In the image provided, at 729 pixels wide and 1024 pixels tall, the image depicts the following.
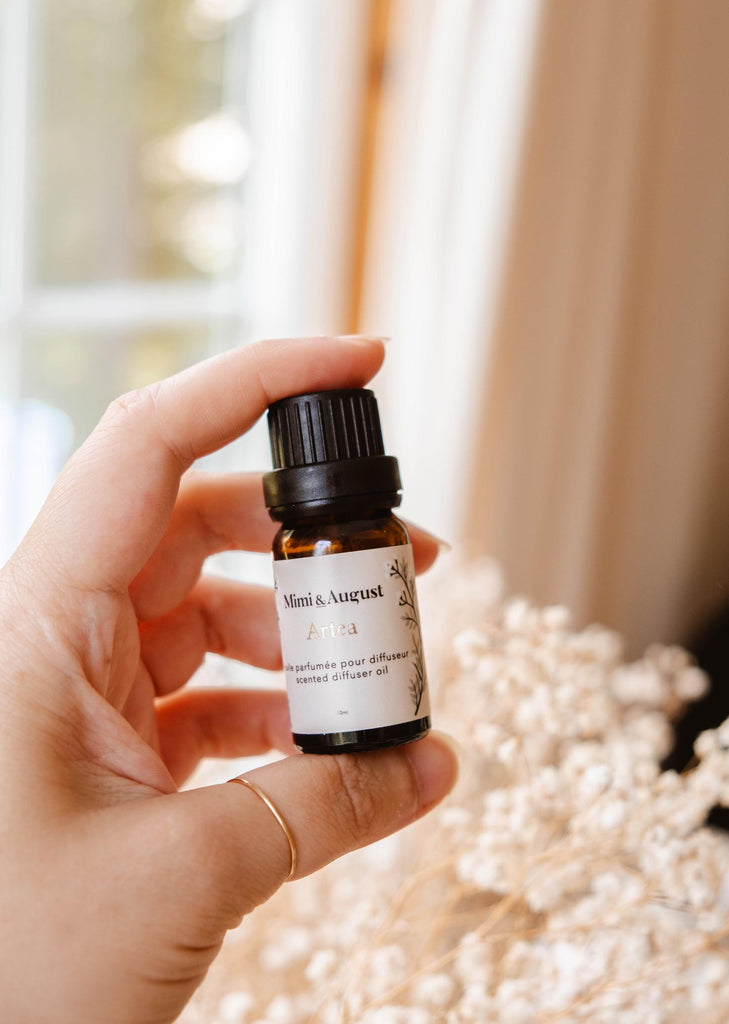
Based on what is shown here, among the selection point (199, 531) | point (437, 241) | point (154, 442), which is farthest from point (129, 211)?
point (154, 442)

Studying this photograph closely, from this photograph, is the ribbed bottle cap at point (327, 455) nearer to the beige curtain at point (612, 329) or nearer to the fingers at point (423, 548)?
the fingers at point (423, 548)

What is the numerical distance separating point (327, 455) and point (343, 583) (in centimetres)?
9

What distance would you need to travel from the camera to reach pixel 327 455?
606 mm

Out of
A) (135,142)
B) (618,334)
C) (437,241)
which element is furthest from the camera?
(135,142)

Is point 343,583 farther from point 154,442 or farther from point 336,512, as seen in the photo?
point 154,442

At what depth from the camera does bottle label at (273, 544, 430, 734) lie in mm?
570

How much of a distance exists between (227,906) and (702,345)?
0.59m

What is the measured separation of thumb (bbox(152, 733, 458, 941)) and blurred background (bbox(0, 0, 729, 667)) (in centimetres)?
32

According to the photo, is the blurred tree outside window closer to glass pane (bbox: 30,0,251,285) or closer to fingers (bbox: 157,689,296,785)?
glass pane (bbox: 30,0,251,285)

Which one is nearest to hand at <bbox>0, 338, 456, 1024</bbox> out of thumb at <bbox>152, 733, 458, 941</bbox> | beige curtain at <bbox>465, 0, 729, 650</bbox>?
thumb at <bbox>152, 733, 458, 941</bbox>

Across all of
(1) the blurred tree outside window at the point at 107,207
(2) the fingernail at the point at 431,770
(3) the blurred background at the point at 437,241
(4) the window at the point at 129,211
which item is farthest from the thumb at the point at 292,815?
(1) the blurred tree outside window at the point at 107,207

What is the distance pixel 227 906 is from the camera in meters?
0.52

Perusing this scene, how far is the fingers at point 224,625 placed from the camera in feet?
2.69

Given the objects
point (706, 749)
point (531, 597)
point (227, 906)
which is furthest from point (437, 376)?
point (227, 906)
